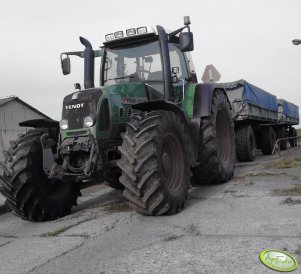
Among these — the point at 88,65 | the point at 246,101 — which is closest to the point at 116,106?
the point at 88,65

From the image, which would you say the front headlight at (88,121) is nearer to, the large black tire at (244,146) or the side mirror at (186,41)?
the side mirror at (186,41)

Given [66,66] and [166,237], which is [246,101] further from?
[166,237]

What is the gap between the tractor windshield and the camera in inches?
258

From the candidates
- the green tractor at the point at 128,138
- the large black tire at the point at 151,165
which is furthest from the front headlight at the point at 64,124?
the large black tire at the point at 151,165

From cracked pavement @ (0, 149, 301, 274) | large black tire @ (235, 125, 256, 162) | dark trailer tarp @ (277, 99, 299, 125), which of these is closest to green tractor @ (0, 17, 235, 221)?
cracked pavement @ (0, 149, 301, 274)

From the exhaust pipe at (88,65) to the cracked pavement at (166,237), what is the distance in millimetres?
2212

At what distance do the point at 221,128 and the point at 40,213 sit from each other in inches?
161

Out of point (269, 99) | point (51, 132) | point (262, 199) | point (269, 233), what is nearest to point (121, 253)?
point (269, 233)

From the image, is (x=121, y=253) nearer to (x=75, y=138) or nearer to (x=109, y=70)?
(x=75, y=138)

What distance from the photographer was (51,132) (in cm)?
631

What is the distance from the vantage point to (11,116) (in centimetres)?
2489

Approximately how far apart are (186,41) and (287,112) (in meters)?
13.9

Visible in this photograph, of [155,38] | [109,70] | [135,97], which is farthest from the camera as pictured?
[109,70]

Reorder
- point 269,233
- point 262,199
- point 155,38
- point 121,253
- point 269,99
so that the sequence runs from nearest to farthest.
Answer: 1. point 121,253
2. point 269,233
3. point 262,199
4. point 155,38
5. point 269,99
